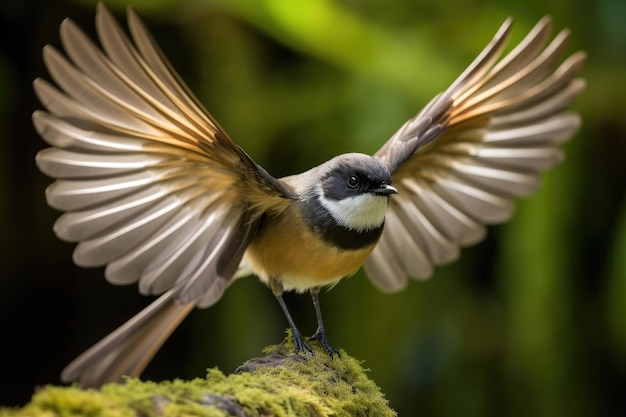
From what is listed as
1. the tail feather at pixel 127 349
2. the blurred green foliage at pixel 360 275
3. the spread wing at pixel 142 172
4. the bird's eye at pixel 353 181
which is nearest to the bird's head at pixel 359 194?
the bird's eye at pixel 353 181

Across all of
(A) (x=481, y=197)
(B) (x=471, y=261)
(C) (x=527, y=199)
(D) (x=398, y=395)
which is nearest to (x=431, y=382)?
(D) (x=398, y=395)

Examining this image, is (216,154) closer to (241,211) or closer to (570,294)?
(241,211)

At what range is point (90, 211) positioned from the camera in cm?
226

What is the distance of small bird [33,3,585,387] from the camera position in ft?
6.86

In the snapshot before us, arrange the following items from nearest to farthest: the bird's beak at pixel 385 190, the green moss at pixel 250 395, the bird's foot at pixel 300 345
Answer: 1. the green moss at pixel 250 395
2. the bird's foot at pixel 300 345
3. the bird's beak at pixel 385 190

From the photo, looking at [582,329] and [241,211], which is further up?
[241,211]

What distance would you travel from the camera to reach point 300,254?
8.63 ft

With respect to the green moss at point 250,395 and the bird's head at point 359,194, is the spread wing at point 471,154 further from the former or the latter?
the green moss at point 250,395

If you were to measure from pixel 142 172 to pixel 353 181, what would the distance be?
72cm

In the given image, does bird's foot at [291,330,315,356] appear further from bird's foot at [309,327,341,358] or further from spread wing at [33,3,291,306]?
spread wing at [33,3,291,306]

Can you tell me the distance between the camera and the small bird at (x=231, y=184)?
6.86ft

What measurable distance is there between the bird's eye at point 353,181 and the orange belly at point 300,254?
21 cm

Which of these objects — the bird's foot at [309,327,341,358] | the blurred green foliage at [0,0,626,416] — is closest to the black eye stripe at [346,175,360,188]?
the bird's foot at [309,327,341,358]

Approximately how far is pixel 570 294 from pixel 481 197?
1480 millimetres
